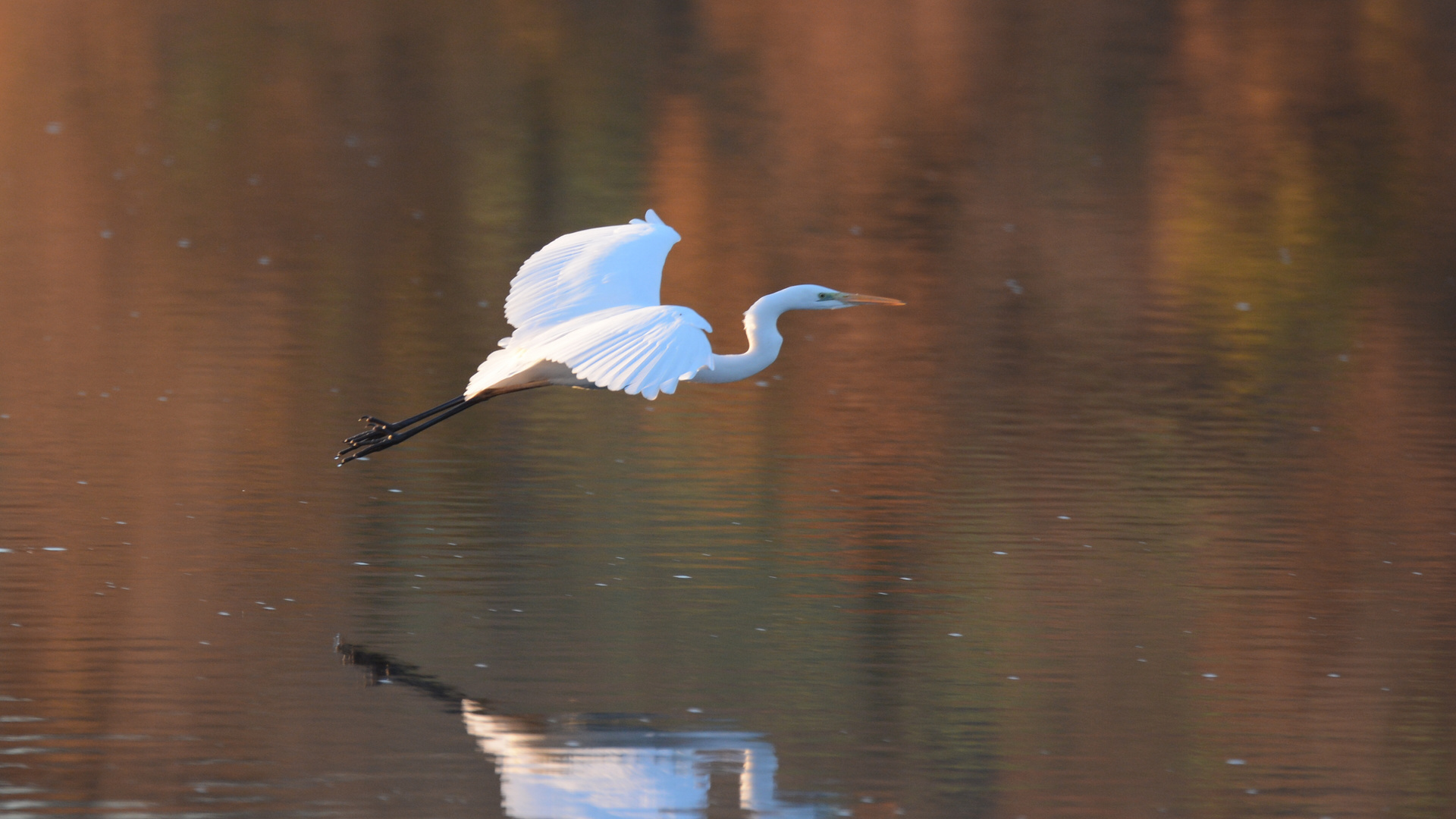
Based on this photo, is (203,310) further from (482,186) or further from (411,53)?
(411,53)

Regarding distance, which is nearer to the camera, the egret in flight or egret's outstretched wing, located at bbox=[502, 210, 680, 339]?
the egret in flight

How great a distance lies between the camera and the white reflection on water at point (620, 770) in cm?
546

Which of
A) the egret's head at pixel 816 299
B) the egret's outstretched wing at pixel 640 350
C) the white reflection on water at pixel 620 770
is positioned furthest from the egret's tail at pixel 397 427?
the white reflection on water at pixel 620 770

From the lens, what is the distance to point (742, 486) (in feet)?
30.4

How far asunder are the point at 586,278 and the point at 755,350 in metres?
0.74

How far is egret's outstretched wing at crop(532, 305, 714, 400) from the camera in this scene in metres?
6.32

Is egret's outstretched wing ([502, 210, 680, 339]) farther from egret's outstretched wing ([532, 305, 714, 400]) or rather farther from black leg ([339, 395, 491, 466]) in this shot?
egret's outstretched wing ([532, 305, 714, 400])

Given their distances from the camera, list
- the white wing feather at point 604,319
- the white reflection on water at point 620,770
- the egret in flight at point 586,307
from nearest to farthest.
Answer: the white reflection on water at point 620,770
the white wing feather at point 604,319
the egret in flight at point 586,307

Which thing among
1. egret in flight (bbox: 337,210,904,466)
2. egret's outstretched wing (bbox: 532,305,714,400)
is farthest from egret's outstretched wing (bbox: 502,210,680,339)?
egret's outstretched wing (bbox: 532,305,714,400)

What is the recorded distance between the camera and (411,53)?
89.5 feet

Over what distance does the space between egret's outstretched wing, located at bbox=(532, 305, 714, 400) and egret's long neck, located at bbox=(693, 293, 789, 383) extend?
850 millimetres

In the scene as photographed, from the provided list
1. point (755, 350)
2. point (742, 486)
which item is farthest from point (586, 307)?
point (742, 486)

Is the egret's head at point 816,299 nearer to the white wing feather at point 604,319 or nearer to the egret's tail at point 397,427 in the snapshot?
the white wing feather at point 604,319

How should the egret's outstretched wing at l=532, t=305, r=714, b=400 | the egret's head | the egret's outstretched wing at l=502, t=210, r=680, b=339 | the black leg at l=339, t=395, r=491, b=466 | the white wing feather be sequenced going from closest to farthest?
the egret's outstretched wing at l=532, t=305, r=714, b=400
the white wing feather
the egret's outstretched wing at l=502, t=210, r=680, b=339
the egret's head
the black leg at l=339, t=395, r=491, b=466
